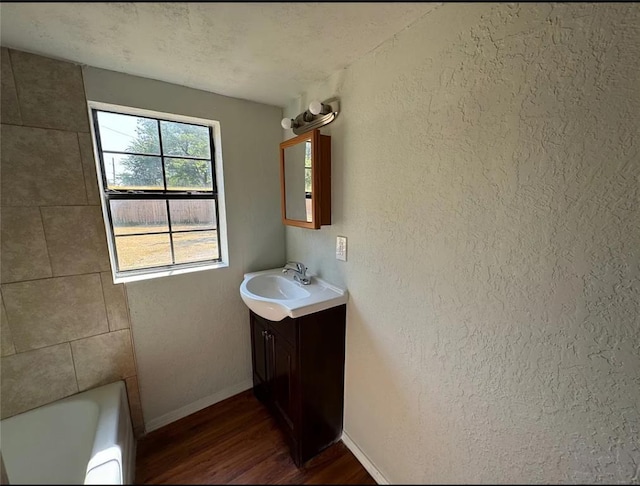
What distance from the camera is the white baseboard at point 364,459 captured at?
1234 millimetres

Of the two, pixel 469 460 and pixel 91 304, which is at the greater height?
pixel 91 304

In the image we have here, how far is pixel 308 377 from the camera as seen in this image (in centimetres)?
129

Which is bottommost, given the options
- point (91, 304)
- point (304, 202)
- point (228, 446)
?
point (228, 446)

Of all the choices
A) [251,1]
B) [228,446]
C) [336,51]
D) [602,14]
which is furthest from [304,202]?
[228,446]

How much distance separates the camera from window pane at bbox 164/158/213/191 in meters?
1.47

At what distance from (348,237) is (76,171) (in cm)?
136

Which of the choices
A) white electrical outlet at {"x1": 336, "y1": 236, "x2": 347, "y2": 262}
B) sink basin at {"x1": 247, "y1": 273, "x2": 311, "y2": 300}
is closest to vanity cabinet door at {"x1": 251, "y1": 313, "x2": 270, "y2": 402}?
sink basin at {"x1": 247, "y1": 273, "x2": 311, "y2": 300}

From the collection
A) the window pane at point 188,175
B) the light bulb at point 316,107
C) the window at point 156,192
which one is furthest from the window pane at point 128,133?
the light bulb at point 316,107

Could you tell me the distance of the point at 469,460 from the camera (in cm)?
89

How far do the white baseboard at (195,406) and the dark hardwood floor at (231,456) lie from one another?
0.11ft

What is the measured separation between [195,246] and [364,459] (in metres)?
1.59

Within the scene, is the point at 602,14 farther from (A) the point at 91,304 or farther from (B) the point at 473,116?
(A) the point at 91,304

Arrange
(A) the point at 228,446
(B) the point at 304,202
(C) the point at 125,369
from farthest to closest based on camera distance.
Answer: (B) the point at 304,202 < (C) the point at 125,369 < (A) the point at 228,446

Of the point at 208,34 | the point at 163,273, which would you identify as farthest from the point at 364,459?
the point at 208,34
